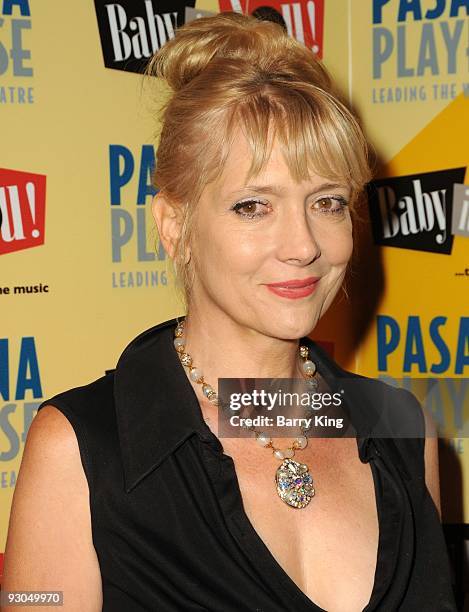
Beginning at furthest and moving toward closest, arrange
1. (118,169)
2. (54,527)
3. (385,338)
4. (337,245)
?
1. (385,338)
2. (118,169)
3. (337,245)
4. (54,527)

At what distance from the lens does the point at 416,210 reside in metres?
2.47

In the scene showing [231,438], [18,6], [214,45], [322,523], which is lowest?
[322,523]

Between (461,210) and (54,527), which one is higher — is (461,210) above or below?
above

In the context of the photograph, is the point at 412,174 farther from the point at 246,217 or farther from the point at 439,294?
the point at 246,217

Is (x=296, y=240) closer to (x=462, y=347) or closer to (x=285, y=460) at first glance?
(x=285, y=460)

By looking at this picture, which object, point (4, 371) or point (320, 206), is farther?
point (4, 371)

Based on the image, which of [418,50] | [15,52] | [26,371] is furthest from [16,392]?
[418,50]

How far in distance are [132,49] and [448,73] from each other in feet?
2.67

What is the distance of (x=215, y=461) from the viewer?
4.09ft

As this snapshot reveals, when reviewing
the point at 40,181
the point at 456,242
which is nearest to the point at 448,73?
the point at 456,242

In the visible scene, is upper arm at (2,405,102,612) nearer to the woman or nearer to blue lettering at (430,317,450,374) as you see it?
the woman

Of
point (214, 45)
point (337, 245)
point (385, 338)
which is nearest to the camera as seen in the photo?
point (337, 245)

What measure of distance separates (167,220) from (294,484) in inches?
16.7

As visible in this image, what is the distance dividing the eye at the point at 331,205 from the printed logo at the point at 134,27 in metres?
1.14
